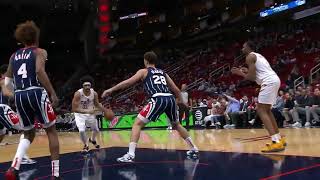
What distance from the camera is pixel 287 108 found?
14.2 metres

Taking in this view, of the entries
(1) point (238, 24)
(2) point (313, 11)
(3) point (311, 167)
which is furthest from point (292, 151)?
(1) point (238, 24)

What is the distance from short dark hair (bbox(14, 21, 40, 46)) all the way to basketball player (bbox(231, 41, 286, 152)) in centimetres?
338

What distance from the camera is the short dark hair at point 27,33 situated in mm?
4703

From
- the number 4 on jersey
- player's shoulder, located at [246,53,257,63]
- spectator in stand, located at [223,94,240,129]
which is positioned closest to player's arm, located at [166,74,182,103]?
player's shoulder, located at [246,53,257,63]

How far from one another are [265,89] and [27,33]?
3.98m

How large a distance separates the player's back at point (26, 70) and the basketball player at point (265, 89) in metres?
3.40

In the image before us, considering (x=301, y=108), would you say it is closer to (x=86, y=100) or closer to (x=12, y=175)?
(x=86, y=100)

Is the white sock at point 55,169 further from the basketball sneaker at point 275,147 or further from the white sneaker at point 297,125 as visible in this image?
the white sneaker at point 297,125

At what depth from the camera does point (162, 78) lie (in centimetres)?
665

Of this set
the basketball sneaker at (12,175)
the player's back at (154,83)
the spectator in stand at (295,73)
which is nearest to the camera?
the basketball sneaker at (12,175)

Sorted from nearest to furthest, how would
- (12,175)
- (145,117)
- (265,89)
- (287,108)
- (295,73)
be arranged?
1. (12,175)
2. (145,117)
3. (265,89)
4. (287,108)
5. (295,73)

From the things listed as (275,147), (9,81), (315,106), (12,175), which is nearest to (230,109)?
(315,106)

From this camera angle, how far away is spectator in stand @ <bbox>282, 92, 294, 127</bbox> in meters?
14.1

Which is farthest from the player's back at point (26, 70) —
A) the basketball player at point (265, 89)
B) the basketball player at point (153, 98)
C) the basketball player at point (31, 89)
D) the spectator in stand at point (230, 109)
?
the spectator in stand at point (230, 109)
